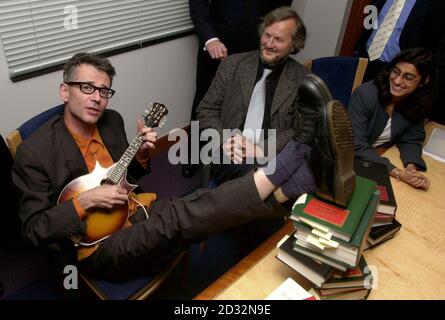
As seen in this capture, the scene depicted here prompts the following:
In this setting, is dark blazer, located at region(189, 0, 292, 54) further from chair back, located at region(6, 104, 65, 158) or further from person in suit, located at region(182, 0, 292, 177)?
chair back, located at region(6, 104, 65, 158)

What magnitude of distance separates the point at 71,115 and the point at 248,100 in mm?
883

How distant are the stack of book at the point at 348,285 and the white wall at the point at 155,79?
1647mm

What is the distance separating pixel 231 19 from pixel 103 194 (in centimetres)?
150

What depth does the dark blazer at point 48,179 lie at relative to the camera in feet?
3.98

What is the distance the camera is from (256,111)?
1.91 meters

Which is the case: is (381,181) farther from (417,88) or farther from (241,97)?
(241,97)

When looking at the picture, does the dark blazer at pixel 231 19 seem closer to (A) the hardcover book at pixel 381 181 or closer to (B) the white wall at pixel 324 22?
(B) the white wall at pixel 324 22

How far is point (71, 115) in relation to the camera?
139cm

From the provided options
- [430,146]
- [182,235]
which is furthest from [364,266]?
[430,146]

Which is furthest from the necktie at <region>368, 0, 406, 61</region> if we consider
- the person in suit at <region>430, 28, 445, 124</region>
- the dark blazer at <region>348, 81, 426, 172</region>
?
the dark blazer at <region>348, 81, 426, 172</region>

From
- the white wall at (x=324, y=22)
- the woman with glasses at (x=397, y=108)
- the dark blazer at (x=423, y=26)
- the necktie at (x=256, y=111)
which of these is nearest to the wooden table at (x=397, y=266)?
the woman with glasses at (x=397, y=108)

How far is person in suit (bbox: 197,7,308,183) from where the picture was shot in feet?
5.87

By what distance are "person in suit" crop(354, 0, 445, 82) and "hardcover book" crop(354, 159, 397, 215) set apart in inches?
40.1
